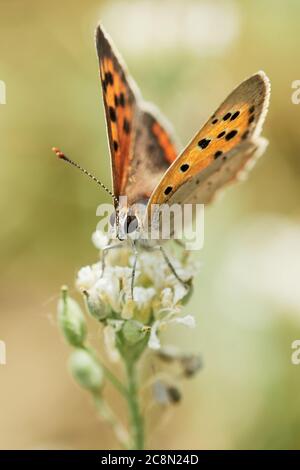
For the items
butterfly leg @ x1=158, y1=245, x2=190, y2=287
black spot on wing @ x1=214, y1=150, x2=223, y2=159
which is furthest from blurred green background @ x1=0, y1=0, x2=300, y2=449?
black spot on wing @ x1=214, y1=150, x2=223, y2=159

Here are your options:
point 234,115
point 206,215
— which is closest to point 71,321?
point 234,115

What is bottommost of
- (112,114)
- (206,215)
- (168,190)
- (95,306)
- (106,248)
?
(95,306)

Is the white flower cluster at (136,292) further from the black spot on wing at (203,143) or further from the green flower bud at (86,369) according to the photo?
the black spot on wing at (203,143)

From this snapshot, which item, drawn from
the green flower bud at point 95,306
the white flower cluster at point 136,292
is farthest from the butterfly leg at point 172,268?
the green flower bud at point 95,306

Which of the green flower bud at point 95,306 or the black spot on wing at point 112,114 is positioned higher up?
the black spot on wing at point 112,114

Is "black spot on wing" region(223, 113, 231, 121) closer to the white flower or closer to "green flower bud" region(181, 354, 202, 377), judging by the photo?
the white flower

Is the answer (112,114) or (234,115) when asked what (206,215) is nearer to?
(112,114)
